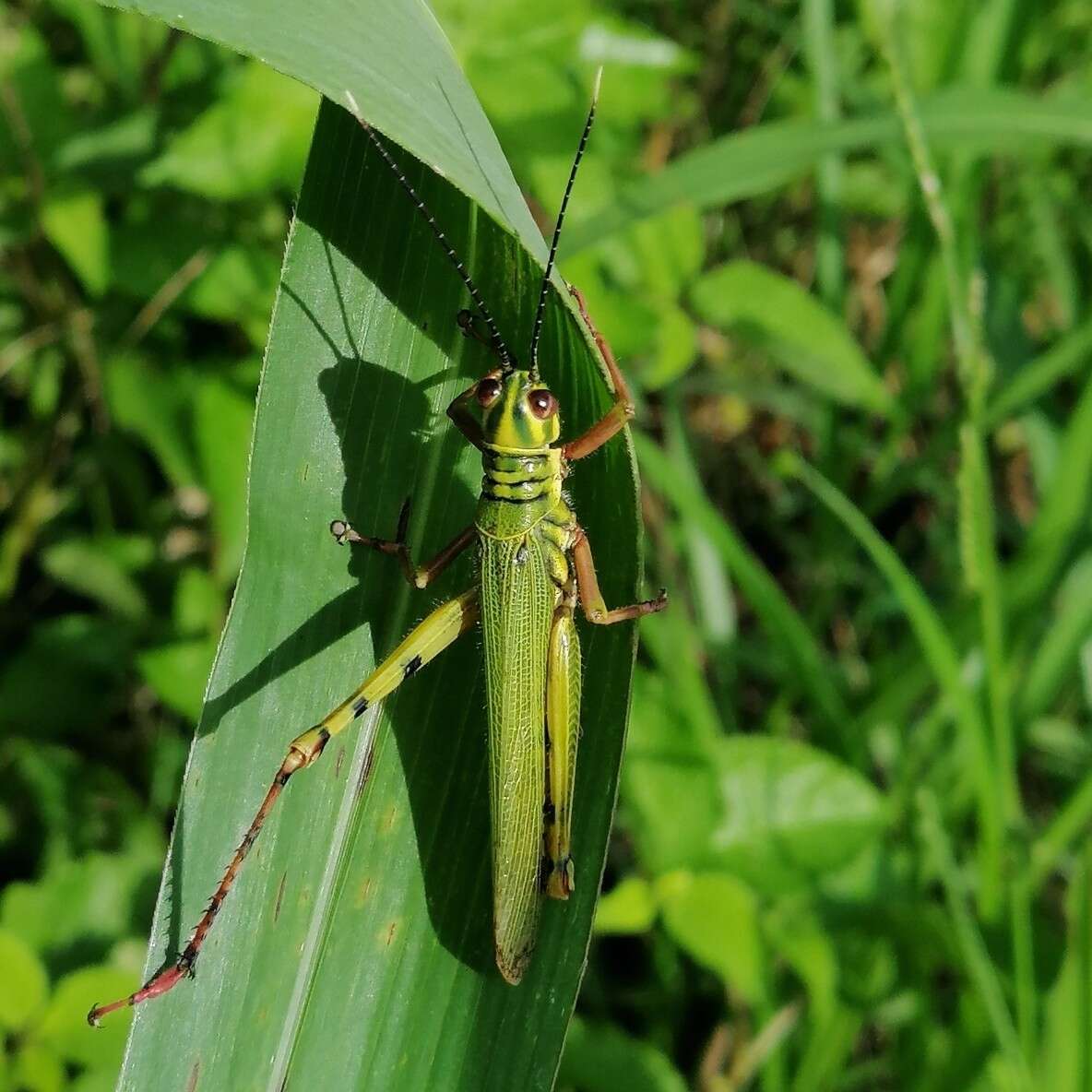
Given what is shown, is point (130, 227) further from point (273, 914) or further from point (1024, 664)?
point (1024, 664)

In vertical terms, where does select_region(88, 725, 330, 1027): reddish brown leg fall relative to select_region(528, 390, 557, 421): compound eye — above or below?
below

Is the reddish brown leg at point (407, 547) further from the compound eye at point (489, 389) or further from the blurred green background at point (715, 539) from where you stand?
the blurred green background at point (715, 539)

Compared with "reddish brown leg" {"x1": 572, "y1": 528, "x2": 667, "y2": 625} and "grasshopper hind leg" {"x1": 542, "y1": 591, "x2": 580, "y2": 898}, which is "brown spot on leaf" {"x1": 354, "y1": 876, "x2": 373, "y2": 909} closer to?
"grasshopper hind leg" {"x1": 542, "y1": 591, "x2": 580, "y2": 898}

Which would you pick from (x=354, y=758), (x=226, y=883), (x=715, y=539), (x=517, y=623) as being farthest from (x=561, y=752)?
(x=715, y=539)

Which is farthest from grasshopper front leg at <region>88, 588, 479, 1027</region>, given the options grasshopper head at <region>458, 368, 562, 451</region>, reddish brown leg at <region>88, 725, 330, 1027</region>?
A: grasshopper head at <region>458, 368, 562, 451</region>

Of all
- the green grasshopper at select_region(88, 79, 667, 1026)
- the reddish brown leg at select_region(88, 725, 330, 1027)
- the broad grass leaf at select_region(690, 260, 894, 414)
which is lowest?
the reddish brown leg at select_region(88, 725, 330, 1027)

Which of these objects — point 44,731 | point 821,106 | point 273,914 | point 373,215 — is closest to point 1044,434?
point 821,106

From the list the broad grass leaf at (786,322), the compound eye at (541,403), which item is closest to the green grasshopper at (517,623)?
the compound eye at (541,403)
